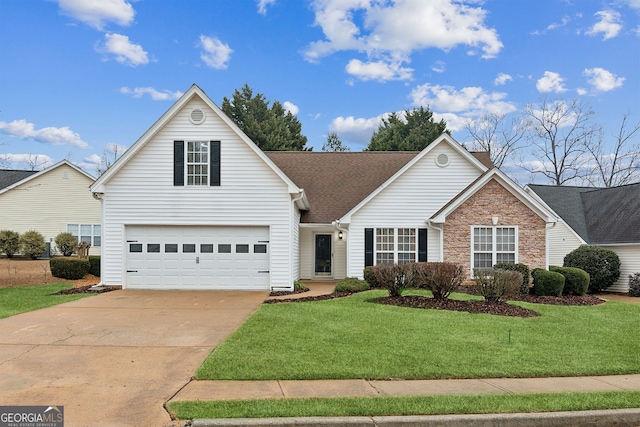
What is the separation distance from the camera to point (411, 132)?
42.7 m

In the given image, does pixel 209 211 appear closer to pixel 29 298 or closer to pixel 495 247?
pixel 29 298

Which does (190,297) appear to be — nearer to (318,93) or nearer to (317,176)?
(317,176)

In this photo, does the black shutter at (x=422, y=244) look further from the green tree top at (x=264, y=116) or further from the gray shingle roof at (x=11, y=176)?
the green tree top at (x=264, y=116)

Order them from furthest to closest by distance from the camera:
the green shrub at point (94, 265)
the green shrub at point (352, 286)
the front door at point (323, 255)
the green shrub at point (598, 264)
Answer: the front door at point (323, 255)
the green shrub at point (94, 265)
the green shrub at point (598, 264)
the green shrub at point (352, 286)

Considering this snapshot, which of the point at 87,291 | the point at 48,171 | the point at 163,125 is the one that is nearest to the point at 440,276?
the point at 163,125

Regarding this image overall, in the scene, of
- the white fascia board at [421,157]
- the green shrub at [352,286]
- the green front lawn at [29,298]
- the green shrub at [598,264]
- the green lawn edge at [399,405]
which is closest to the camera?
the green lawn edge at [399,405]

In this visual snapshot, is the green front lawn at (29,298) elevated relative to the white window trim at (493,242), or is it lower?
lower

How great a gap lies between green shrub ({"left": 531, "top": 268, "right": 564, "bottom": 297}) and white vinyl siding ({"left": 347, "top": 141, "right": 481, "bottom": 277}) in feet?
12.6

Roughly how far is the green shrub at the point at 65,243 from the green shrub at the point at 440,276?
21.8 metres

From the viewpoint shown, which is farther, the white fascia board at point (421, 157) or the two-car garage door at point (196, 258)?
the white fascia board at point (421, 157)

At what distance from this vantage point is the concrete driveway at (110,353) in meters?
5.64

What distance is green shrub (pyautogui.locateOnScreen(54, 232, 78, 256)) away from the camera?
1073 inches

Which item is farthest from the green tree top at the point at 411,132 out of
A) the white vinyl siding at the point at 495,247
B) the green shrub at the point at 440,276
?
the green shrub at the point at 440,276

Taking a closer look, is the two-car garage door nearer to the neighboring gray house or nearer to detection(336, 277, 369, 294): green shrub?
detection(336, 277, 369, 294): green shrub
